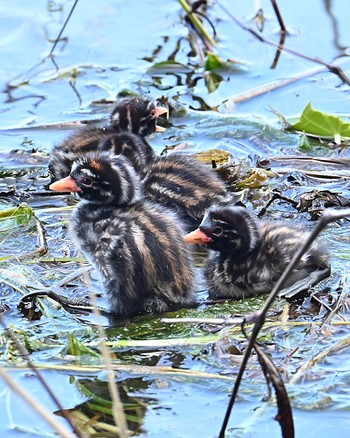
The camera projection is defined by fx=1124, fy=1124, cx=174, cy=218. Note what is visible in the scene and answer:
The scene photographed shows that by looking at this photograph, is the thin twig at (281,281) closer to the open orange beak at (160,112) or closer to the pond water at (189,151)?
the pond water at (189,151)

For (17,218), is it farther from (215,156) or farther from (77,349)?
(77,349)

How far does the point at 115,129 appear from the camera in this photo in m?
7.07

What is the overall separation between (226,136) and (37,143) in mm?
1260

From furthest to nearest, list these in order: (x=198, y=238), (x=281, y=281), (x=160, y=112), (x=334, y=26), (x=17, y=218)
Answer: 1. (x=334, y=26)
2. (x=160, y=112)
3. (x=17, y=218)
4. (x=198, y=238)
5. (x=281, y=281)

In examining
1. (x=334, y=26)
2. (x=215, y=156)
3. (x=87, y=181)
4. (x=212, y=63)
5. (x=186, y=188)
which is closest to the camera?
(x=87, y=181)

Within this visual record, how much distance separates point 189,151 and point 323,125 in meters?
0.88

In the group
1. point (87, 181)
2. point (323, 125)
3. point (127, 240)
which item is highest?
point (87, 181)

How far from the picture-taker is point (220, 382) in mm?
4414

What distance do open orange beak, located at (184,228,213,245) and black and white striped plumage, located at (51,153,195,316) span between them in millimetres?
40

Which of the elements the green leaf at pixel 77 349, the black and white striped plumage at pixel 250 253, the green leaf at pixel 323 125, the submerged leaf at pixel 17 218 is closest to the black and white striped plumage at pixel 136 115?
the green leaf at pixel 323 125

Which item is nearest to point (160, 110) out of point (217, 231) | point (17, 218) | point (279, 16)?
point (17, 218)

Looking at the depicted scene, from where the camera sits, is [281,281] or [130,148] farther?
[130,148]

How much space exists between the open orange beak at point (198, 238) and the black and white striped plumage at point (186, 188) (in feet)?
1.71

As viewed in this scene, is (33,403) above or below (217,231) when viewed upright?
above
